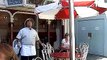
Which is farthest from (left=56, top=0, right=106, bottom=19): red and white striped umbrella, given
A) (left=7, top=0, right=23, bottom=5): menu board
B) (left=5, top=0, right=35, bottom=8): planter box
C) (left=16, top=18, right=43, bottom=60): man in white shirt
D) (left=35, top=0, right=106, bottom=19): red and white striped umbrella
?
(left=7, top=0, right=23, bottom=5): menu board

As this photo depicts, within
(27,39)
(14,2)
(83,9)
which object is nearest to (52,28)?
(14,2)

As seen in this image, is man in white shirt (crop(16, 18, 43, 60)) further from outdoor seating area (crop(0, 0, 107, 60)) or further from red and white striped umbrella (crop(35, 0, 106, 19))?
red and white striped umbrella (crop(35, 0, 106, 19))

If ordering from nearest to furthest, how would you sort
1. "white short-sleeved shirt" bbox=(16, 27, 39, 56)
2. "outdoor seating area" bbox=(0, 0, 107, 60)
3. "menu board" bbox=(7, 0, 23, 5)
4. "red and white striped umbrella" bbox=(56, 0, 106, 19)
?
1. "red and white striped umbrella" bbox=(56, 0, 106, 19)
2. "outdoor seating area" bbox=(0, 0, 107, 60)
3. "white short-sleeved shirt" bbox=(16, 27, 39, 56)
4. "menu board" bbox=(7, 0, 23, 5)

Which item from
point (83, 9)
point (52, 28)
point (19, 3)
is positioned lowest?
point (52, 28)

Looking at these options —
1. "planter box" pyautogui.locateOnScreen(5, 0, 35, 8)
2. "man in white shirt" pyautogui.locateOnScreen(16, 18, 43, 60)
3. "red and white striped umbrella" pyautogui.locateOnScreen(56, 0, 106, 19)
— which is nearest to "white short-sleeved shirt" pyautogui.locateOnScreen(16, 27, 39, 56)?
"man in white shirt" pyautogui.locateOnScreen(16, 18, 43, 60)

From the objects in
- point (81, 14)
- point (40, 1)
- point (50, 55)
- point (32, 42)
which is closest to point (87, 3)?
point (81, 14)

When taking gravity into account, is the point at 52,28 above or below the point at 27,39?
below

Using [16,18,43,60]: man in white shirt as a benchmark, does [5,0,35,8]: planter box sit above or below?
above

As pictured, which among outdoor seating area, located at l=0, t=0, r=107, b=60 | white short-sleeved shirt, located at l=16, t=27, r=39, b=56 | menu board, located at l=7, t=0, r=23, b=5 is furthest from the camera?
menu board, located at l=7, t=0, r=23, b=5

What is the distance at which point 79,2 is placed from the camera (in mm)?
5516

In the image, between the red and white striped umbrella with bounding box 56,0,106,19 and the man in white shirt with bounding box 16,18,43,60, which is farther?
the man in white shirt with bounding box 16,18,43,60

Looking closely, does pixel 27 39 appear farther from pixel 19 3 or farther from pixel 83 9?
pixel 19 3

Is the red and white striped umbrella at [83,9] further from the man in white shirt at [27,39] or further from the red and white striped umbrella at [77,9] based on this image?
the man in white shirt at [27,39]

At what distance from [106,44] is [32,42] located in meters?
5.74
